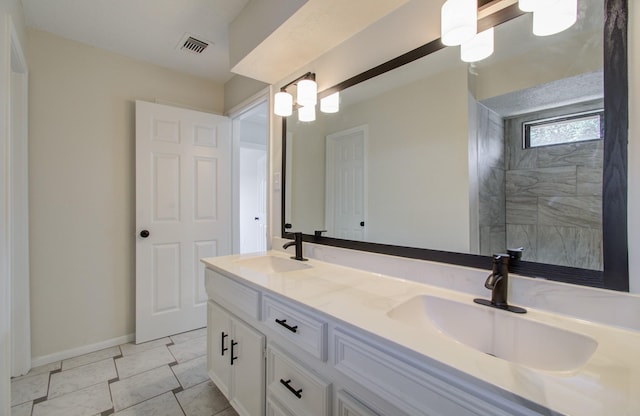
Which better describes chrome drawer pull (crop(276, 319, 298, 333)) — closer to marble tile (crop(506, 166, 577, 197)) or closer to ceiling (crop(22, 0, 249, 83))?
marble tile (crop(506, 166, 577, 197))

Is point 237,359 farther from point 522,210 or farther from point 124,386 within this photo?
point 522,210

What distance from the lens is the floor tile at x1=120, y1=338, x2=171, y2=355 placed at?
2195 mm

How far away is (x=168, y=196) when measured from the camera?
245 centimetres

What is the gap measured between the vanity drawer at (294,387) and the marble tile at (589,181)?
968 millimetres

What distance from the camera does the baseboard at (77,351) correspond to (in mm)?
1987

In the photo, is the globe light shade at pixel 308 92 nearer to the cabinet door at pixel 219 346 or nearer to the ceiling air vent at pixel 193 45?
the ceiling air vent at pixel 193 45

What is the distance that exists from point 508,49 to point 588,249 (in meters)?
0.71

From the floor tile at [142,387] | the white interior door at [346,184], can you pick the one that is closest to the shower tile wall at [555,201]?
the white interior door at [346,184]

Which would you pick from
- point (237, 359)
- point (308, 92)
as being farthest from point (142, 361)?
point (308, 92)

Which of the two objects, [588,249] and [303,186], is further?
[303,186]

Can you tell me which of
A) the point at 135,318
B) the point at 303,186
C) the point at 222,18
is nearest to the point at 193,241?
the point at 135,318

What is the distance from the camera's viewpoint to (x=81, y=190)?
84.6 inches

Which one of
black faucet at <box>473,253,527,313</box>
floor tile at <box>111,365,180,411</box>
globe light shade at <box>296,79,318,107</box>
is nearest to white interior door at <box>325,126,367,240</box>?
globe light shade at <box>296,79,318,107</box>

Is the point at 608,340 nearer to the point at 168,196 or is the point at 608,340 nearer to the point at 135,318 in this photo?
the point at 168,196
